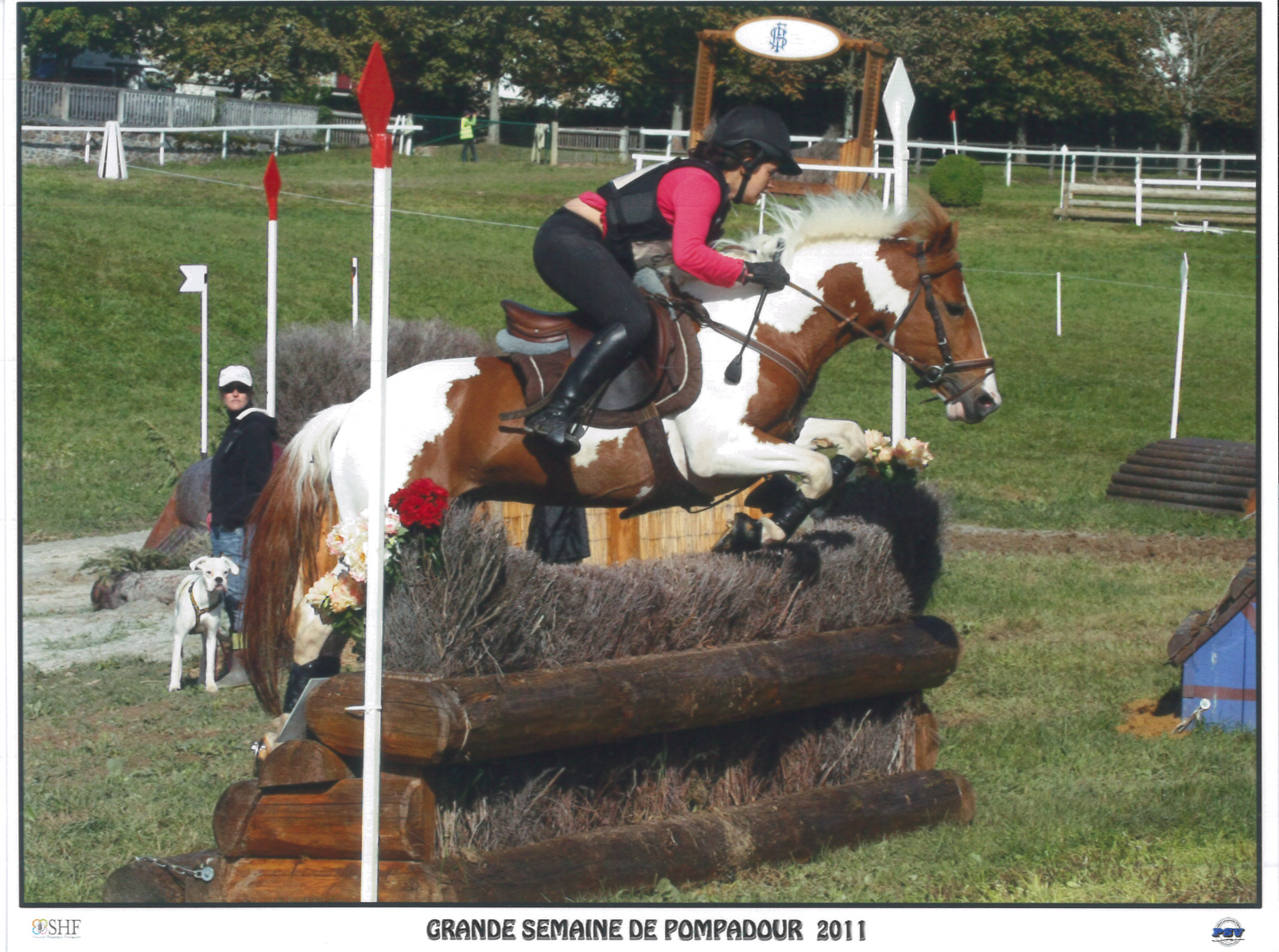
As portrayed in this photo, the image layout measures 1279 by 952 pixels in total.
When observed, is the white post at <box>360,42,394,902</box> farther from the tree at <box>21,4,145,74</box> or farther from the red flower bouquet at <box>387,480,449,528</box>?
the tree at <box>21,4,145,74</box>

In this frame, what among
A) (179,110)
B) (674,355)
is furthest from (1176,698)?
(179,110)

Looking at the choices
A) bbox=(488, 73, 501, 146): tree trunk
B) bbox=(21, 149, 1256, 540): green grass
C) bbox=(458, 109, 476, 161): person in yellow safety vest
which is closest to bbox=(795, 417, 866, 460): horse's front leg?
bbox=(21, 149, 1256, 540): green grass

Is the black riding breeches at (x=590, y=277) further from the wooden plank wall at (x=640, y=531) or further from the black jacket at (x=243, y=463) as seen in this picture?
the black jacket at (x=243, y=463)

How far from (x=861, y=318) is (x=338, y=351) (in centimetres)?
629

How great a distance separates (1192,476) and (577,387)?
8374 mm

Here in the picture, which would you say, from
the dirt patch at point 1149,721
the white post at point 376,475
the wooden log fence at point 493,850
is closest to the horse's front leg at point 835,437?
the wooden log fence at point 493,850

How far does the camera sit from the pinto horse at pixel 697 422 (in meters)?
4.62

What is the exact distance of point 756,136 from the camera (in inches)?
182

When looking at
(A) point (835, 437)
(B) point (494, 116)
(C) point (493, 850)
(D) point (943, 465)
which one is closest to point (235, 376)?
(A) point (835, 437)

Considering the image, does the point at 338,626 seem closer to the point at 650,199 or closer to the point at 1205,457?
the point at 650,199

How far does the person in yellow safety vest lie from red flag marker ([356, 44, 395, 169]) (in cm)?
1693

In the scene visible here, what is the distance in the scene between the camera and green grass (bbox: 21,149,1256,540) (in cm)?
1234

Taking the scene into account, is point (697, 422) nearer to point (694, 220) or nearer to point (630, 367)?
point (630, 367)
